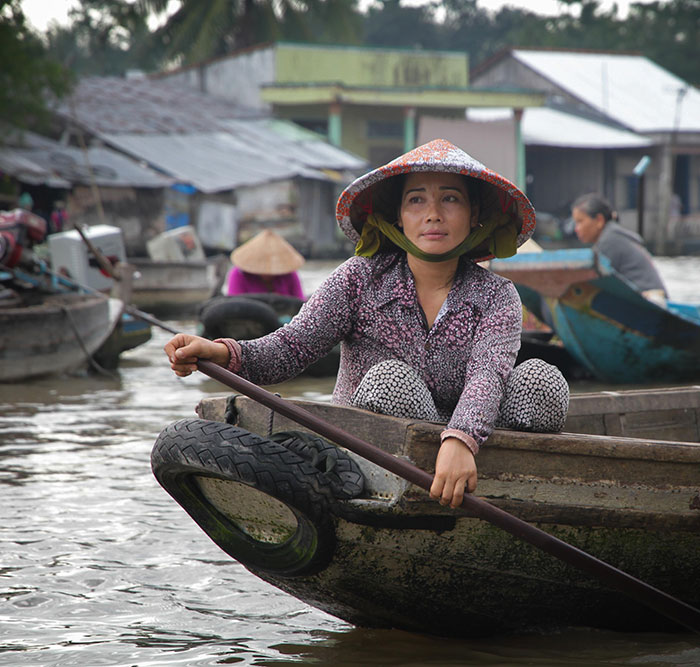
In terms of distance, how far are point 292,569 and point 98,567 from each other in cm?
120

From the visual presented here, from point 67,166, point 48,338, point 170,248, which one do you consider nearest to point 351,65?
point 67,166

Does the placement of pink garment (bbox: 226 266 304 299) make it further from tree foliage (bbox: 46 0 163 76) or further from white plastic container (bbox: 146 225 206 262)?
tree foliage (bbox: 46 0 163 76)

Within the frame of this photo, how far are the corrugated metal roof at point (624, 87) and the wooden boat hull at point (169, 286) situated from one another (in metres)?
14.8

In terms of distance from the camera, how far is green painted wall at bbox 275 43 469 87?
2495cm

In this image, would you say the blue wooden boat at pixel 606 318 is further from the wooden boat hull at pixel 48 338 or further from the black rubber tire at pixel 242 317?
Answer: the wooden boat hull at pixel 48 338

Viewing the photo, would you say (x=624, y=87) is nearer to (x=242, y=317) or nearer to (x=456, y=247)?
(x=242, y=317)

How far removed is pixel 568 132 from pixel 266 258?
61.7ft

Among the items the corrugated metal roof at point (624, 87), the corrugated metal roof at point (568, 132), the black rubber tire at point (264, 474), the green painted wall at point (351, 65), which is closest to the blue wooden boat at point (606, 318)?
the black rubber tire at point (264, 474)

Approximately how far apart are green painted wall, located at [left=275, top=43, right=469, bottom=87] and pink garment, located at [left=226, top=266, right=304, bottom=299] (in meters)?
17.1

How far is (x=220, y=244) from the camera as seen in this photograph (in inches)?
832

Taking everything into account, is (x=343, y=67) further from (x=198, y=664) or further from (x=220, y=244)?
(x=198, y=664)

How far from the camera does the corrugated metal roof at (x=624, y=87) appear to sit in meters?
25.7

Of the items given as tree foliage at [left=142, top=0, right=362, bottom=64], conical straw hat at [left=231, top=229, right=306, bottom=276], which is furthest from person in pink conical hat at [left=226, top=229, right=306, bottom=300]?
tree foliage at [left=142, top=0, right=362, bottom=64]

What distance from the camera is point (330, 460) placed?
2.61 meters
